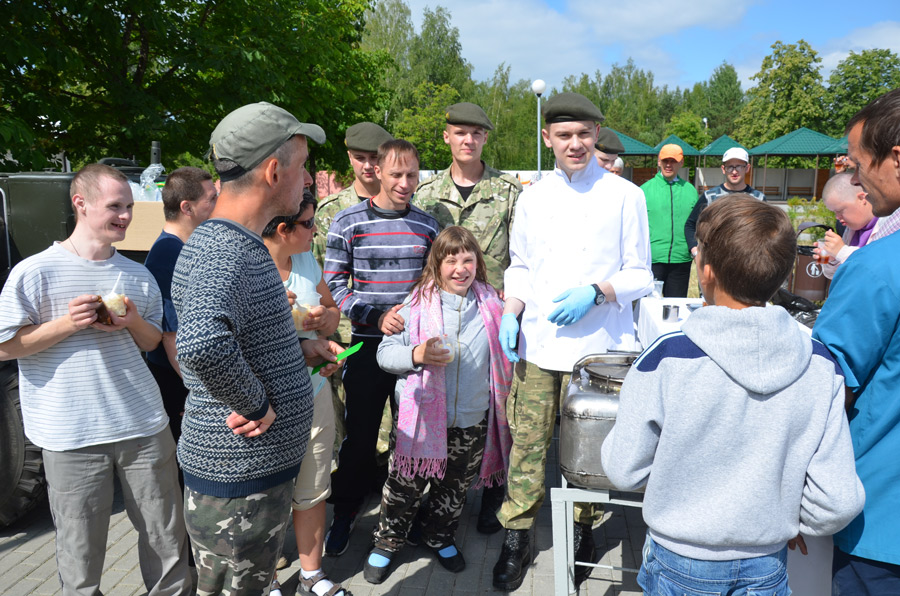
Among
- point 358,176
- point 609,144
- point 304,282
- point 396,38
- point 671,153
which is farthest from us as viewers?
point 396,38

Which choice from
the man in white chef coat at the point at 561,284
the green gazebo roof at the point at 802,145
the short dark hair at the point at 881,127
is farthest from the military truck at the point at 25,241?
the green gazebo roof at the point at 802,145

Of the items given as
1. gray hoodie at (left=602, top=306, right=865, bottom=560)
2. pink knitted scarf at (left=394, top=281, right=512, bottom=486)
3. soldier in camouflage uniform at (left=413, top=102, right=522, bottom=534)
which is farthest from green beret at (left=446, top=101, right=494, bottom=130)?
gray hoodie at (left=602, top=306, right=865, bottom=560)

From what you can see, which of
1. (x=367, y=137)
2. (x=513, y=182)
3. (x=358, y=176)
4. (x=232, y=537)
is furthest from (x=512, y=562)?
(x=367, y=137)

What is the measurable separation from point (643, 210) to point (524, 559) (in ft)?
5.73

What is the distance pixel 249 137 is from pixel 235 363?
61 centimetres

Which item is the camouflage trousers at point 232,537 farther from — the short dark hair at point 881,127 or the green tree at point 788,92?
the green tree at point 788,92

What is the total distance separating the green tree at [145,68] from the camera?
261 inches

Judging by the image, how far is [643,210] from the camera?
2914mm

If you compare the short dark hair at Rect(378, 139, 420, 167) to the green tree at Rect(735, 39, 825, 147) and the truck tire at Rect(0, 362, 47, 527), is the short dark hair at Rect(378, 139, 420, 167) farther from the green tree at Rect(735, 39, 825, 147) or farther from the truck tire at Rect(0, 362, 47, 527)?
the green tree at Rect(735, 39, 825, 147)

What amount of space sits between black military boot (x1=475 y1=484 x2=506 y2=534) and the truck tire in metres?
2.42

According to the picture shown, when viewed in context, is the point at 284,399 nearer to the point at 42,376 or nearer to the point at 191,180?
the point at 42,376

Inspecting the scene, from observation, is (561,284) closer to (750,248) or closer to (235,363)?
(750,248)

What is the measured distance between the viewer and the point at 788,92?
135 feet

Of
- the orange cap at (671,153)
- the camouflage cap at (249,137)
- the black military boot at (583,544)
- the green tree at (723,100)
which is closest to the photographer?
the camouflage cap at (249,137)
